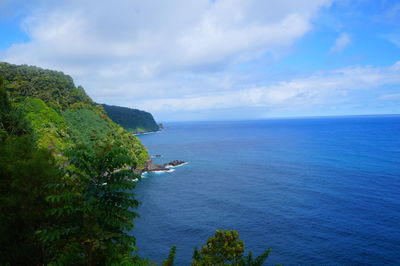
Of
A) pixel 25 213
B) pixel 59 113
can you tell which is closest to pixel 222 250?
pixel 25 213

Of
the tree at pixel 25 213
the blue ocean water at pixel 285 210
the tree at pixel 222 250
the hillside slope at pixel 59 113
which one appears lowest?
the blue ocean water at pixel 285 210

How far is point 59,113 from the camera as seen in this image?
9531cm

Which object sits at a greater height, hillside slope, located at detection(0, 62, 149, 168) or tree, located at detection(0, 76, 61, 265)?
hillside slope, located at detection(0, 62, 149, 168)

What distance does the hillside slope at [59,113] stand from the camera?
77.6 metres

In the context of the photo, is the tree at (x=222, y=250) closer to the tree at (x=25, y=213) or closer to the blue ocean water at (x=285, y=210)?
the tree at (x=25, y=213)

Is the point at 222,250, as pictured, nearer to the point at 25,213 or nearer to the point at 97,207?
the point at 97,207

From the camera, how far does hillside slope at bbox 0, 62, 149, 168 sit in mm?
77562

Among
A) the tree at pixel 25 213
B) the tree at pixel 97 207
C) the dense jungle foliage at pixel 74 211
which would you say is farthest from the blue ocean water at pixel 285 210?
the tree at pixel 97 207

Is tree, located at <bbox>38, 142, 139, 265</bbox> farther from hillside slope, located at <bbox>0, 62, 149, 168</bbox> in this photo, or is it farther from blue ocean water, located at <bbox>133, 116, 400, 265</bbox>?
hillside slope, located at <bbox>0, 62, 149, 168</bbox>

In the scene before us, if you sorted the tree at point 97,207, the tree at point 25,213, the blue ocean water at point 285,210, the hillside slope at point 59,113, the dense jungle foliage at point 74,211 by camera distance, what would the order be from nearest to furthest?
the dense jungle foliage at point 74,211 < the tree at point 97,207 < the tree at point 25,213 < the blue ocean water at point 285,210 < the hillside slope at point 59,113

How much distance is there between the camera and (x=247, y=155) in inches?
5025

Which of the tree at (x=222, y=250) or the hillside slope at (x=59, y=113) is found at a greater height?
the hillside slope at (x=59, y=113)

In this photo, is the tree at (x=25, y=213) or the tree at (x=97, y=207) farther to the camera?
the tree at (x=25, y=213)

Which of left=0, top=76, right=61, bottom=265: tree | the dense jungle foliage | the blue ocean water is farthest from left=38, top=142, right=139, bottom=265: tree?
the blue ocean water
